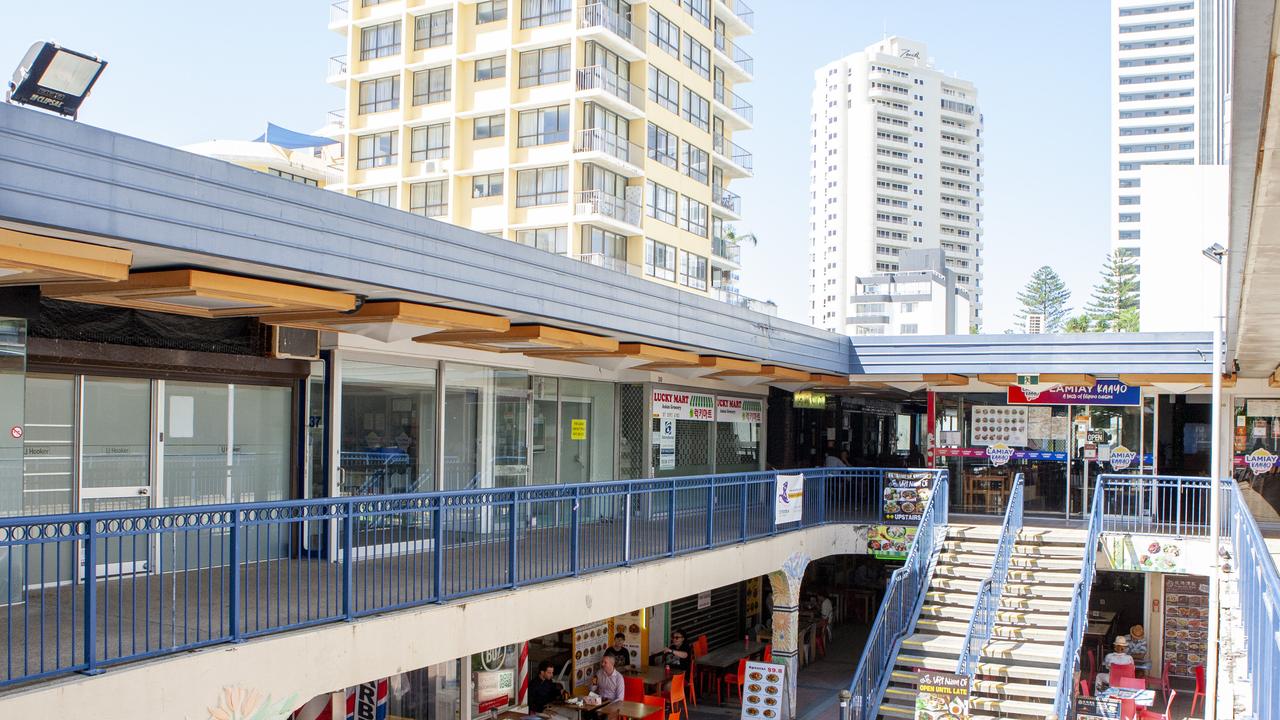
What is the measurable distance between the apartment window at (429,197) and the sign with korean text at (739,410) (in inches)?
1172

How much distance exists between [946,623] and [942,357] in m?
5.19

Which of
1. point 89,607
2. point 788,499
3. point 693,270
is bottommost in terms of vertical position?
point 788,499

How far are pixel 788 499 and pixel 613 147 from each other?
111 ft

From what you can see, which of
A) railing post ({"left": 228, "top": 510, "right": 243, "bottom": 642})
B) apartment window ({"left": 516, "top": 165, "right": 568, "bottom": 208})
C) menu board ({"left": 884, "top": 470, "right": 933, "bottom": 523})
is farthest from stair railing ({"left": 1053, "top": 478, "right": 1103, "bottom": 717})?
apartment window ({"left": 516, "top": 165, "right": 568, "bottom": 208})


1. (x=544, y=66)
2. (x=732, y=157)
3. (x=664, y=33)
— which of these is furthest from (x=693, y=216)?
(x=544, y=66)

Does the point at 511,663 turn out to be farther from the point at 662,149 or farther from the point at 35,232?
the point at 662,149

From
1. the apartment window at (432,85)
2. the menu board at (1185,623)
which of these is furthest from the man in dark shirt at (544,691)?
the apartment window at (432,85)

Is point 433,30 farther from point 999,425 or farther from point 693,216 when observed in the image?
point 999,425

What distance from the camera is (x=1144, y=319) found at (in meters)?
27.9

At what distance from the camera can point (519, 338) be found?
43.4ft

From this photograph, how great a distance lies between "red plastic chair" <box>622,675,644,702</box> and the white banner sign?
10.4 feet

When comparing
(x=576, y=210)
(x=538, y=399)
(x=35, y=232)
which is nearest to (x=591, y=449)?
(x=538, y=399)

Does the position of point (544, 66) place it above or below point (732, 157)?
above

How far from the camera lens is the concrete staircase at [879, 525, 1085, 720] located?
1477cm
